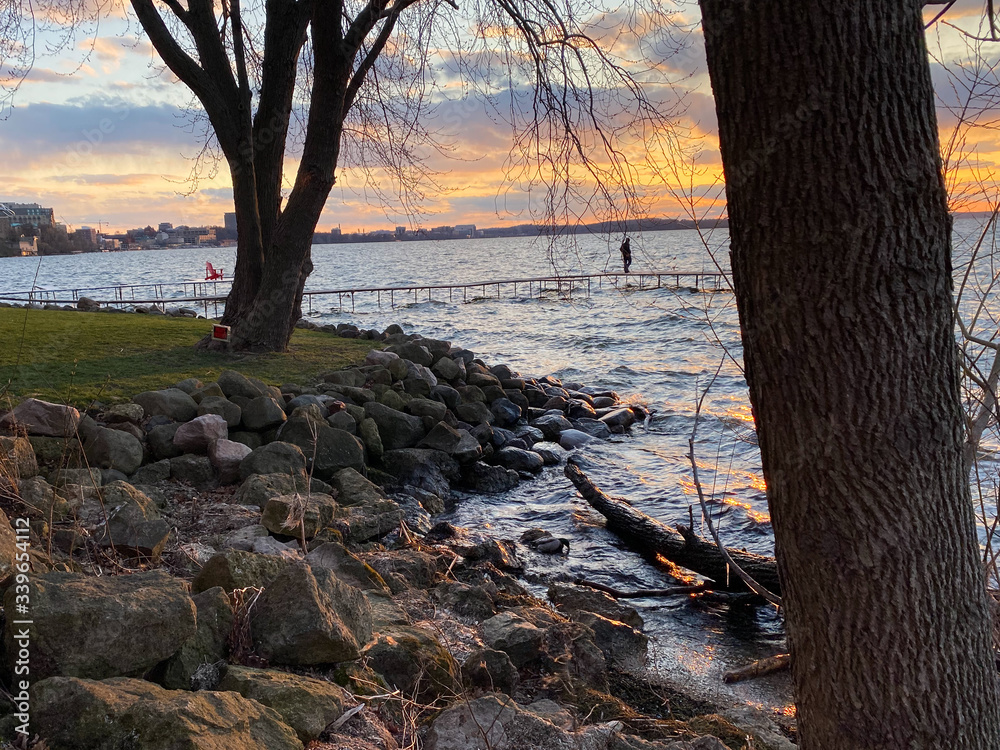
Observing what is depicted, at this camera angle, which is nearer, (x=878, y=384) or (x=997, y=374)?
(x=878, y=384)

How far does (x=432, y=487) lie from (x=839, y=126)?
21.0 ft

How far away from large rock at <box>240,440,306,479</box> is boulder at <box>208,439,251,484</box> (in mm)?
89

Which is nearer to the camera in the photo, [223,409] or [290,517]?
[290,517]

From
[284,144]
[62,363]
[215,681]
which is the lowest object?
[215,681]

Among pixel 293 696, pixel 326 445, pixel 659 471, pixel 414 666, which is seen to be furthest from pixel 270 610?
pixel 659 471

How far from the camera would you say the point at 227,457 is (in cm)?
593

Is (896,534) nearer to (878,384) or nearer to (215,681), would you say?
(878,384)

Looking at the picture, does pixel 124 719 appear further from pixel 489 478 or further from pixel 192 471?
pixel 489 478

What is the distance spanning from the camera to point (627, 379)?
49.0 feet

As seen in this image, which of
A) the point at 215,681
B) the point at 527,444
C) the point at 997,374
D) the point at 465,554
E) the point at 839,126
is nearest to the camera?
the point at 839,126

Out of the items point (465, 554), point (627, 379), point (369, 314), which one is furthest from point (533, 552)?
point (369, 314)

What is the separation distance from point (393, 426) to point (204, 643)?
568 centimetres

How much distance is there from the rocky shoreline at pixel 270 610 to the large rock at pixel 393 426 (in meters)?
0.64

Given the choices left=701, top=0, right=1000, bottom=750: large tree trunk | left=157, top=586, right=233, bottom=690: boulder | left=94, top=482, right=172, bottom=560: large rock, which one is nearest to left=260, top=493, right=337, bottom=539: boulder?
left=94, top=482, right=172, bottom=560: large rock
